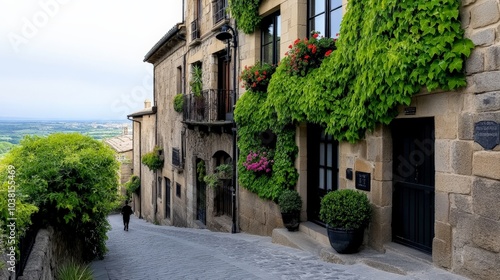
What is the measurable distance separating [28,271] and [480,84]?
A: 17.2ft

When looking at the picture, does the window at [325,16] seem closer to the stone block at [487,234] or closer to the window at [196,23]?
the stone block at [487,234]

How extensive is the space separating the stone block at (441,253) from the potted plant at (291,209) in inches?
127

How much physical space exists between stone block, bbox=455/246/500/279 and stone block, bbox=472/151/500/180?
880 mm

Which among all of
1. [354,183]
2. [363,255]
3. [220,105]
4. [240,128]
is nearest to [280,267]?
[363,255]

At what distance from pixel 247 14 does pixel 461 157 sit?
648cm

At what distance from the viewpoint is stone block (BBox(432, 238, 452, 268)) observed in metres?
5.00

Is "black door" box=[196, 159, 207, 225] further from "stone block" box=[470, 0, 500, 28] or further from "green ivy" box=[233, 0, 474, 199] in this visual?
"stone block" box=[470, 0, 500, 28]

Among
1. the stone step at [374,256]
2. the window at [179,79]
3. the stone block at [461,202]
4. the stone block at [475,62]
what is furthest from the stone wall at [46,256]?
the window at [179,79]

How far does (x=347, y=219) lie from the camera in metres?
6.07

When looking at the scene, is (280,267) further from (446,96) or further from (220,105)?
(220,105)

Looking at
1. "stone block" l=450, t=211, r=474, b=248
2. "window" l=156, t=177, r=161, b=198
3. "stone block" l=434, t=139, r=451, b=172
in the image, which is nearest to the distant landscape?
"window" l=156, t=177, r=161, b=198

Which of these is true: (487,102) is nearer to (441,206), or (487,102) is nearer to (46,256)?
(441,206)

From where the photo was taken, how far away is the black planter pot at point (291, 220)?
26.6 ft

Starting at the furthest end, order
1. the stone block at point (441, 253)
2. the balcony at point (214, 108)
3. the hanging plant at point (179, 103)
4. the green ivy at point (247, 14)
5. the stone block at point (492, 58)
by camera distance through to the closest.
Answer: the hanging plant at point (179, 103), the balcony at point (214, 108), the green ivy at point (247, 14), the stone block at point (441, 253), the stone block at point (492, 58)
